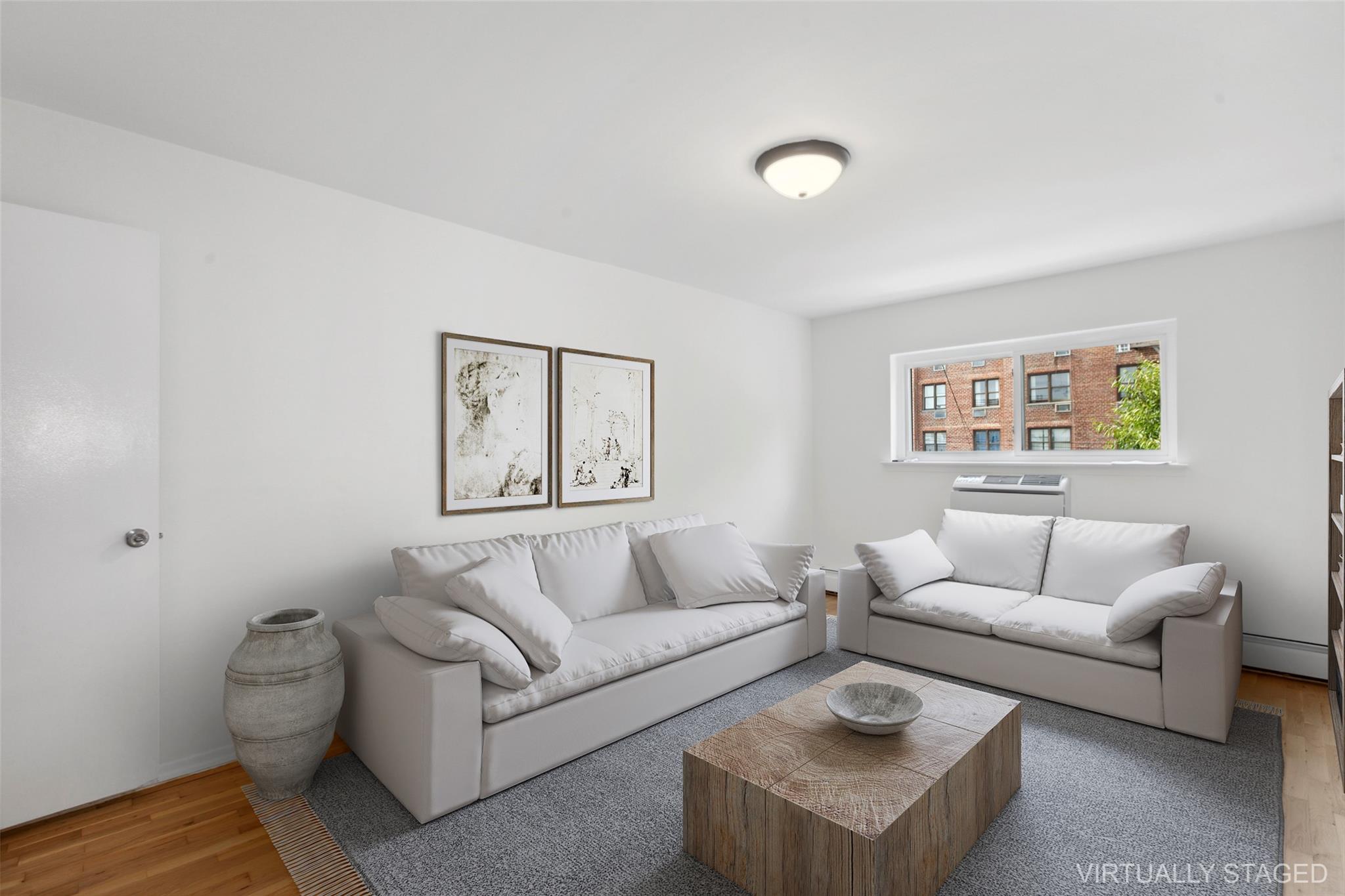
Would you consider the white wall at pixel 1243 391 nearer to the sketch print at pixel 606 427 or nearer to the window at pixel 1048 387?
the window at pixel 1048 387

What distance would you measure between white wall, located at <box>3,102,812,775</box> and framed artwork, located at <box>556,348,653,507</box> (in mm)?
185

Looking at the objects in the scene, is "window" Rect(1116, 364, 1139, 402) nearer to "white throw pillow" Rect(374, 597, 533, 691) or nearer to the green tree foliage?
the green tree foliage

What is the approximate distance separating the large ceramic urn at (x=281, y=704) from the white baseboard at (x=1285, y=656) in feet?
15.3

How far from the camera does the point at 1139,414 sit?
13.5ft

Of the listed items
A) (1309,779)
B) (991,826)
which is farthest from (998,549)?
(991,826)

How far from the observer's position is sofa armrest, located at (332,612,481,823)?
2.16m

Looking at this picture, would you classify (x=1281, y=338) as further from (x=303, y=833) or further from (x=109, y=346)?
(x=109, y=346)

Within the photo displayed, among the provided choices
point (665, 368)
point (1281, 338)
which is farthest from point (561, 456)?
point (1281, 338)

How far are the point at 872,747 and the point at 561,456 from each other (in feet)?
7.71

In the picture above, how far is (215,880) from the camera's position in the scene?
192cm

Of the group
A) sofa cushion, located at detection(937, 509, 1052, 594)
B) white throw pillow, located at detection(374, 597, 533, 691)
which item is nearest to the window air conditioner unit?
sofa cushion, located at detection(937, 509, 1052, 594)

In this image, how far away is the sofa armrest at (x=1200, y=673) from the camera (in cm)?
268

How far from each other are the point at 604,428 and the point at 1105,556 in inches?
116

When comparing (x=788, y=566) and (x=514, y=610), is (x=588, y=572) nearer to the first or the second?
(x=514, y=610)
